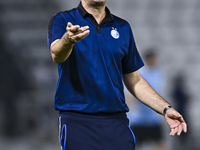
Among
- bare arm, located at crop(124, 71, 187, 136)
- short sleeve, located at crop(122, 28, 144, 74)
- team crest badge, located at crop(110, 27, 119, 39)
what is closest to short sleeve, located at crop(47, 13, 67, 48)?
team crest badge, located at crop(110, 27, 119, 39)

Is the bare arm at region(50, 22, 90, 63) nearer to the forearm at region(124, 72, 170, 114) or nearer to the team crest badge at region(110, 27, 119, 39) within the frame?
the team crest badge at region(110, 27, 119, 39)

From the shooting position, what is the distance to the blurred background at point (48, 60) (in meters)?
6.85

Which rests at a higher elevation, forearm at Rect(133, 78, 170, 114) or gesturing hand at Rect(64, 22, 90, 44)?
gesturing hand at Rect(64, 22, 90, 44)

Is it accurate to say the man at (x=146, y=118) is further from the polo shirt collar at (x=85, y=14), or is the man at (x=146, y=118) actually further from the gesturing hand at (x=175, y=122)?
the gesturing hand at (x=175, y=122)

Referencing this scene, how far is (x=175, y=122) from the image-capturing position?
2410 mm

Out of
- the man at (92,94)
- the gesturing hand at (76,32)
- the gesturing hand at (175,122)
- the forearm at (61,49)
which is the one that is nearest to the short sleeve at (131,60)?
the man at (92,94)

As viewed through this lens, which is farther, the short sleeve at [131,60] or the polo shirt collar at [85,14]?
the short sleeve at [131,60]

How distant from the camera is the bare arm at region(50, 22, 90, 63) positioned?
1.91 m

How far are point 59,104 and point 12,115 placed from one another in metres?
4.69

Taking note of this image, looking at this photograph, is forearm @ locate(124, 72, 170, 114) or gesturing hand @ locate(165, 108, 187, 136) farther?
forearm @ locate(124, 72, 170, 114)

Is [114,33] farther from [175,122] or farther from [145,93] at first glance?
[175,122]

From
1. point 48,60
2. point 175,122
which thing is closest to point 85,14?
point 175,122

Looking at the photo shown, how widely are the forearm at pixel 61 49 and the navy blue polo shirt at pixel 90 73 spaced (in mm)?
155

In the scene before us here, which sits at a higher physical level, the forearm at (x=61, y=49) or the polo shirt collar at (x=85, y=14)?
the polo shirt collar at (x=85, y=14)
